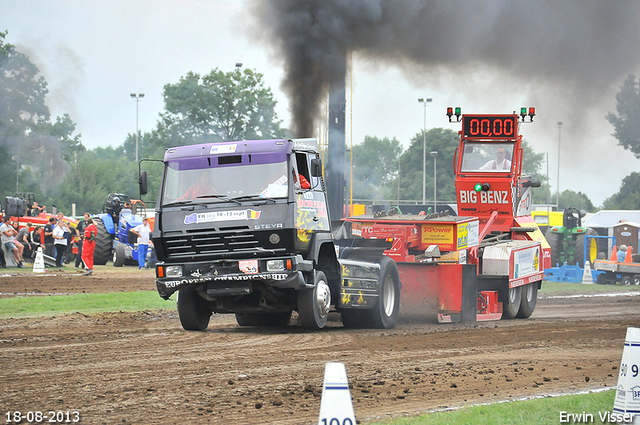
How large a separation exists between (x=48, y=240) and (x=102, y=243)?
6.72ft

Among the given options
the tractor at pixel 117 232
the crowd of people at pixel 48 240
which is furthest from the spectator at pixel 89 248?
the tractor at pixel 117 232

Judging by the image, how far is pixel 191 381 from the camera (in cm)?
714

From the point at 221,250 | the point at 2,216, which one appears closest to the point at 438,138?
the point at 2,216

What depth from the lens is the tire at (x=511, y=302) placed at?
1409cm

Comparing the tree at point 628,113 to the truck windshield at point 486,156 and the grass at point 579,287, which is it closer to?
the truck windshield at point 486,156

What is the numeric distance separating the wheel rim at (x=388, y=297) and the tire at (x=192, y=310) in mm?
2744

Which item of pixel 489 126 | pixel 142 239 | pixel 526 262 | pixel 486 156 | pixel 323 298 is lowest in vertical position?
pixel 323 298

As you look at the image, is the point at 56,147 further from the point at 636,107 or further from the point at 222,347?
the point at 222,347

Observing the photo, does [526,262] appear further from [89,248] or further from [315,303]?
[89,248]

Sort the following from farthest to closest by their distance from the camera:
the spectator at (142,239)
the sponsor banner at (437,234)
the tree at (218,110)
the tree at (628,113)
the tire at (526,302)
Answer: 1. the tree at (218,110)
2. the spectator at (142,239)
3. the tree at (628,113)
4. the tire at (526,302)
5. the sponsor banner at (437,234)

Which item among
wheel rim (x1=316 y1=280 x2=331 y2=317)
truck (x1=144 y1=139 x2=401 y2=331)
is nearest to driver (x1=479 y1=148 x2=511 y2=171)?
truck (x1=144 y1=139 x2=401 y2=331)

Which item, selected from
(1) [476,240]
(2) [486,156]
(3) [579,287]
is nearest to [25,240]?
(2) [486,156]

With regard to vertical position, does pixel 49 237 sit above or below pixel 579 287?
above

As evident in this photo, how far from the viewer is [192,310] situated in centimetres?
1095
